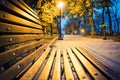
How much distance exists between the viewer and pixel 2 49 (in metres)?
3.32

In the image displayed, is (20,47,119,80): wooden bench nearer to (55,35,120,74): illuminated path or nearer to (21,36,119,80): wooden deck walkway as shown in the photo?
(21,36,119,80): wooden deck walkway

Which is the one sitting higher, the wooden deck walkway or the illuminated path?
Answer: the wooden deck walkway

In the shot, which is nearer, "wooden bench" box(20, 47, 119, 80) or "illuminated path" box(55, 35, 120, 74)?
"wooden bench" box(20, 47, 119, 80)

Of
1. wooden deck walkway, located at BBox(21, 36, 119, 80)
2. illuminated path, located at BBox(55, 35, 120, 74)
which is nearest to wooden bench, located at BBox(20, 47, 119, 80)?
wooden deck walkway, located at BBox(21, 36, 119, 80)

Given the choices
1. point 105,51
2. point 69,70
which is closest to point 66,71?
point 69,70

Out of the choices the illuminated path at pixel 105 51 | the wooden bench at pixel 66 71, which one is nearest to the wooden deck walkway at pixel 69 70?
the wooden bench at pixel 66 71

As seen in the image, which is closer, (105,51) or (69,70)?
(69,70)

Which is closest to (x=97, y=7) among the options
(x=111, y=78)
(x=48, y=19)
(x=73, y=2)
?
(x=73, y=2)

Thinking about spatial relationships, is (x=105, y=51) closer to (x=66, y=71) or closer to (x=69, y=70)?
(x=69, y=70)

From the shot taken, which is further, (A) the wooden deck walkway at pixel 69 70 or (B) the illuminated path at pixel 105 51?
(B) the illuminated path at pixel 105 51

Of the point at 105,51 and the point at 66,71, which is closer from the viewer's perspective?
the point at 66,71

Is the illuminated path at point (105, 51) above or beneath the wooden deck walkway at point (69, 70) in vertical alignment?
beneath

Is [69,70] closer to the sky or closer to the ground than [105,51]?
closer to the sky

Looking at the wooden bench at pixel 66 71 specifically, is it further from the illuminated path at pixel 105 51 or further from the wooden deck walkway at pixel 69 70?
the illuminated path at pixel 105 51
